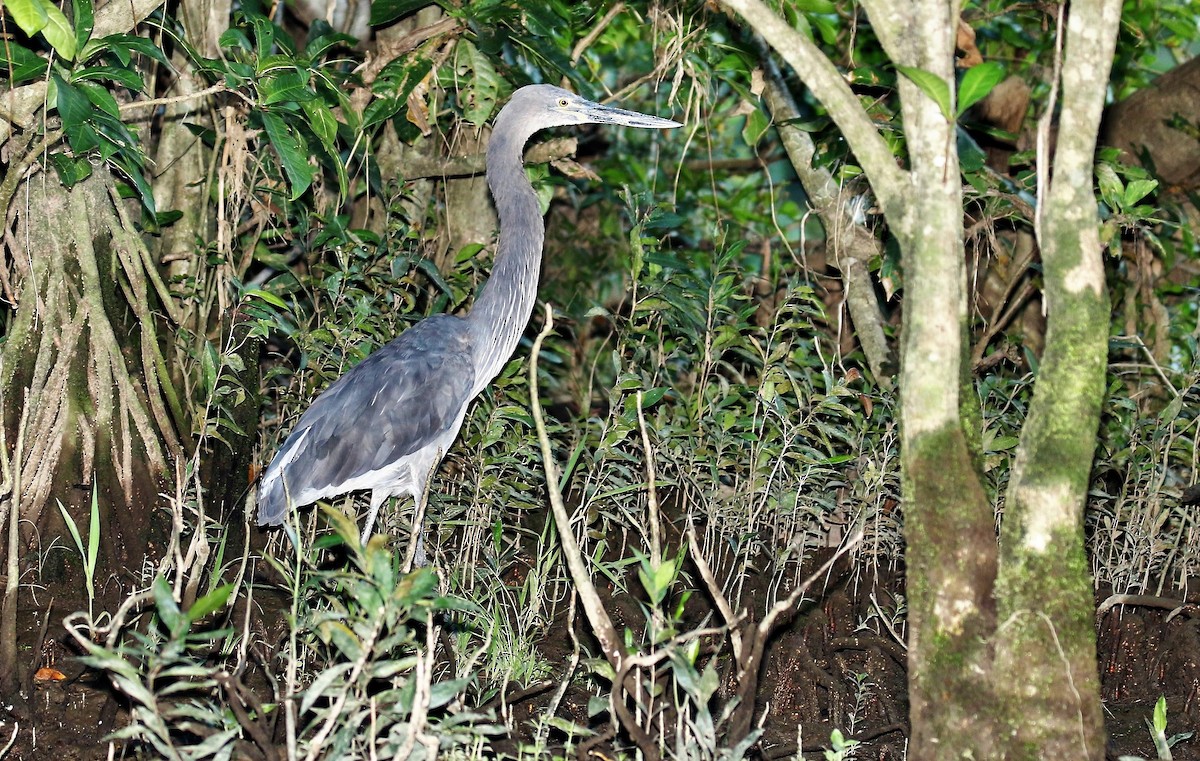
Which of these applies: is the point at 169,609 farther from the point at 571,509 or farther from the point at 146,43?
the point at 571,509

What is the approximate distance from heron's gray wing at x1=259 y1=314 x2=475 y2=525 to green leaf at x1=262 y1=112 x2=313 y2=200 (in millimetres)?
932

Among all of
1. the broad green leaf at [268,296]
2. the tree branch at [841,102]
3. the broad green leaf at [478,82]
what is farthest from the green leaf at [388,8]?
the tree branch at [841,102]

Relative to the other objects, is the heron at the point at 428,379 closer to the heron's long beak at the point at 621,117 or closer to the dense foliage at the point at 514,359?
the heron's long beak at the point at 621,117

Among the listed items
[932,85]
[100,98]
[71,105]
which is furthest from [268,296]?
[932,85]

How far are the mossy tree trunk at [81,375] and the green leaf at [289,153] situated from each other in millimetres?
966

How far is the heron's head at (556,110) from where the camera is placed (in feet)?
15.7

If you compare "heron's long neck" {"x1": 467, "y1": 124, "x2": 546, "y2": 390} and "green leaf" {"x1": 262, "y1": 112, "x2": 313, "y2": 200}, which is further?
"heron's long neck" {"x1": 467, "y1": 124, "x2": 546, "y2": 390}

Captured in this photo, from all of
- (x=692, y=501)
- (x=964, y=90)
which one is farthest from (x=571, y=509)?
(x=964, y=90)

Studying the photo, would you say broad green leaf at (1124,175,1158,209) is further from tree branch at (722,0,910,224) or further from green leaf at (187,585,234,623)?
green leaf at (187,585,234,623)

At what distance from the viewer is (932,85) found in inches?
93.4

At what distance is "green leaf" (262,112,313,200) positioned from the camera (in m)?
3.61

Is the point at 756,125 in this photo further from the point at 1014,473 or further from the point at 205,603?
the point at 205,603

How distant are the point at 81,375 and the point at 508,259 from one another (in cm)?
157

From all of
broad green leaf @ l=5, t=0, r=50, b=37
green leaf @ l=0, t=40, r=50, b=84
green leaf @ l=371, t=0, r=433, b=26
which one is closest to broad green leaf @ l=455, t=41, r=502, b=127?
green leaf @ l=371, t=0, r=433, b=26
